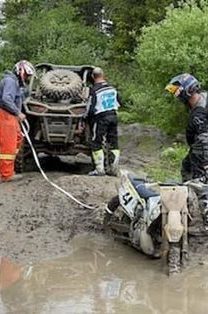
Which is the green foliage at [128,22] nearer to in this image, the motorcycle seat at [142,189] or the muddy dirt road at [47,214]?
the muddy dirt road at [47,214]

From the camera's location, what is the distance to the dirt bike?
7.93 m

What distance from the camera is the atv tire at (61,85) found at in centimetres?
1245

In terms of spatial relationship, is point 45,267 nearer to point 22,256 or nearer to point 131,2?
point 22,256

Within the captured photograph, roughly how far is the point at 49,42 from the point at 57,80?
9977 mm

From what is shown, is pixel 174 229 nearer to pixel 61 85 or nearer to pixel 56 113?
pixel 56 113

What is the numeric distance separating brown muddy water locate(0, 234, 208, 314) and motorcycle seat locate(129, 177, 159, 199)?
611mm

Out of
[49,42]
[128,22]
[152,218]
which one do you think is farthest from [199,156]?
[128,22]

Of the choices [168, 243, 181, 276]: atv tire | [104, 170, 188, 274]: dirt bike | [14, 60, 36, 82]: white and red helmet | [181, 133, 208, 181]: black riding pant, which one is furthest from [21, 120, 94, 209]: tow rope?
[168, 243, 181, 276]: atv tire

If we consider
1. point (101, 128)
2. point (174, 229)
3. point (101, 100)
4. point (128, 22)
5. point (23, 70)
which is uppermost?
point (128, 22)

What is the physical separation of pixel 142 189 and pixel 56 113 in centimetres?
363

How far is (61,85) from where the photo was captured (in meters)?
12.6

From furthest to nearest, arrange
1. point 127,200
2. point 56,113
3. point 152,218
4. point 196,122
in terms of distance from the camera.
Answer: point 56,113 < point 196,122 < point 127,200 < point 152,218

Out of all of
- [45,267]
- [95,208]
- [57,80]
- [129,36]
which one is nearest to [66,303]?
[45,267]

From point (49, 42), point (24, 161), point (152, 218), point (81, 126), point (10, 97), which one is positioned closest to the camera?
point (152, 218)
